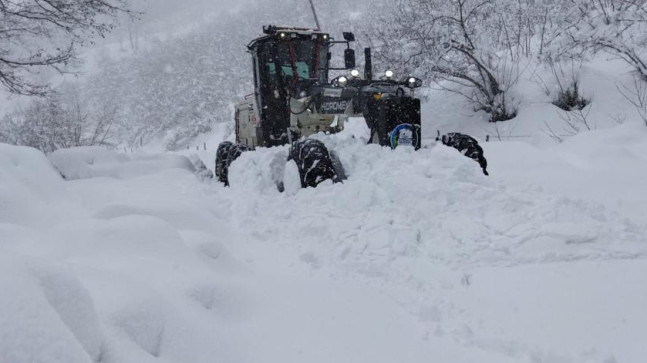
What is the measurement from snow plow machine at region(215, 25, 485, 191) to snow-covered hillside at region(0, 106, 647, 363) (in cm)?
42

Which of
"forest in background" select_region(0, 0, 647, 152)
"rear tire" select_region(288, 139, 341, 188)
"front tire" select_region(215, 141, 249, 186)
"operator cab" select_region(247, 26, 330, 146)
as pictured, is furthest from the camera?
"forest in background" select_region(0, 0, 647, 152)

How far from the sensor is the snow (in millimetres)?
2305

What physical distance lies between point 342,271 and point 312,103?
3692 millimetres

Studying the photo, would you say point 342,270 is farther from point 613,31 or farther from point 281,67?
point 613,31

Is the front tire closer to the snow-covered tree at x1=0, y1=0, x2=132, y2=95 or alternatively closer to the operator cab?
the operator cab

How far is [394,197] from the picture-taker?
5.04 metres

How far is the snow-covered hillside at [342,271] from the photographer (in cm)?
229

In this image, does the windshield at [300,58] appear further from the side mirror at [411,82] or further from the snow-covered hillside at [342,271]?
the snow-covered hillside at [342,271]

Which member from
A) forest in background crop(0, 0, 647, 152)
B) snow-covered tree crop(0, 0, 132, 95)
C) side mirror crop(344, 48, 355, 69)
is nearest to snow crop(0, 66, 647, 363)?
side mirror crop(344, 48, 355, 69)

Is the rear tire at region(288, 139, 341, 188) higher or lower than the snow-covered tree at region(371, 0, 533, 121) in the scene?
lower

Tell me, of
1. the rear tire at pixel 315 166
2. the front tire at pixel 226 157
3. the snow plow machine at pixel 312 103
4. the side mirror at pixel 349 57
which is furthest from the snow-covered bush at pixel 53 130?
the rear tire at pixel 315 166

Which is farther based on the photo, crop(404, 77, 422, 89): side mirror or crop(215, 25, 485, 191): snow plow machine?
crop(404, 77, 422, 89): side mirror

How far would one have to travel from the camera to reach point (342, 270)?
3.98 meters

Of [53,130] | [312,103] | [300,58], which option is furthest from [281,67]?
[53,130]
